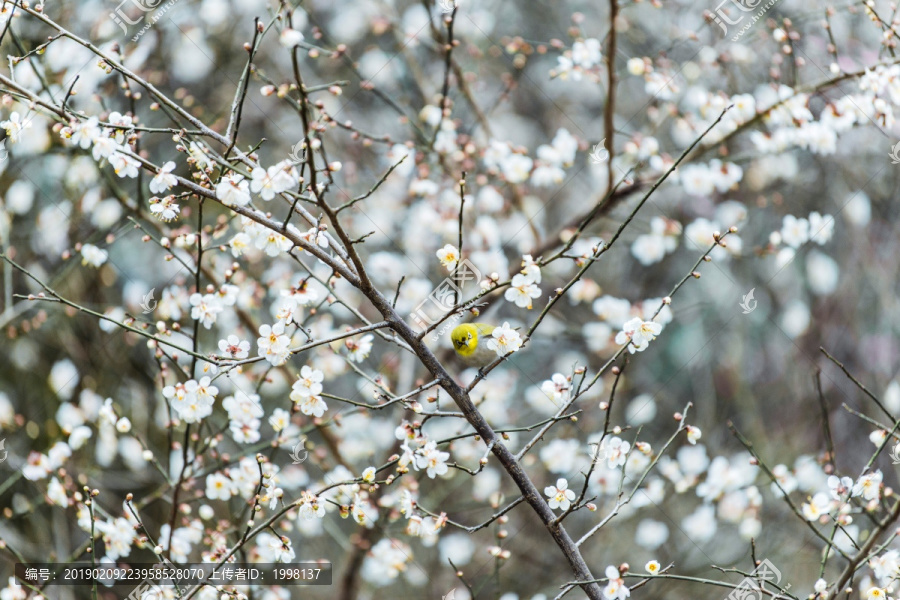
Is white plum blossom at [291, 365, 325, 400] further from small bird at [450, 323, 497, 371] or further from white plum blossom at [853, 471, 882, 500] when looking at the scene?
white plum blossom at [853, 471, 882, 500]

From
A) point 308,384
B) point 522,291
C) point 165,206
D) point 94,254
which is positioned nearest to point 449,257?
point 522,291

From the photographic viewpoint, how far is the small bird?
5.74ft

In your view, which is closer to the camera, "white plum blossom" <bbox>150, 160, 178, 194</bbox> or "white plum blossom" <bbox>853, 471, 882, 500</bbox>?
"white plum blossom" <bbox>150, 160, 178, 194</bbox>

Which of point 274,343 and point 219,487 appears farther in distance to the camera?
point 219,487

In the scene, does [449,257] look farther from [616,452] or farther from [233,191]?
[616,452]

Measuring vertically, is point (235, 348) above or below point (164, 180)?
below

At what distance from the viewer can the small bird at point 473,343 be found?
1.75 metres

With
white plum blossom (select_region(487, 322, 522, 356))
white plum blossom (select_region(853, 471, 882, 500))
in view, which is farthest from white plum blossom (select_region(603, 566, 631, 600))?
white plum blossom (select_region(853, 471, 882, 500))

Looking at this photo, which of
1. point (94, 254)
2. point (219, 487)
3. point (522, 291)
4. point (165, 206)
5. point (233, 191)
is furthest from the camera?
point (94, 254)

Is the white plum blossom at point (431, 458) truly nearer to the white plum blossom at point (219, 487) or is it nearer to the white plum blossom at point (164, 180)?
the white plum blossom at point (164, 180)

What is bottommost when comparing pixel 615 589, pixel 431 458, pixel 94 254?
pixel 615 589

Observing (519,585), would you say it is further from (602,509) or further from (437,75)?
(437,75)

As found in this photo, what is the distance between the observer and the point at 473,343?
176 cm

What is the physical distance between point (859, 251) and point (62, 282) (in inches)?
192
